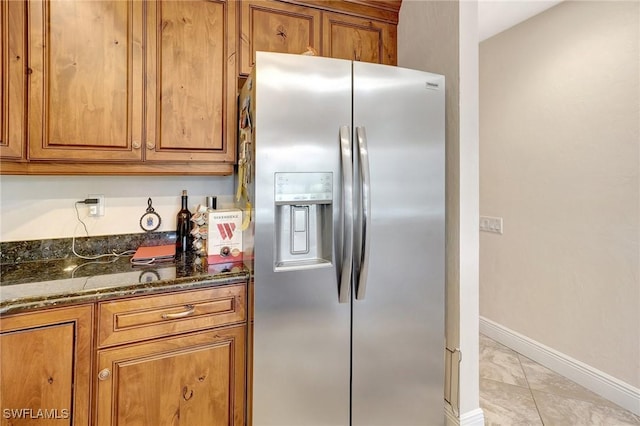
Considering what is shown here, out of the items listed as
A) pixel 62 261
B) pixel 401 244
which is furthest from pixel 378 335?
pixel 62 261

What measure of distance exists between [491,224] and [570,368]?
1.15 meters

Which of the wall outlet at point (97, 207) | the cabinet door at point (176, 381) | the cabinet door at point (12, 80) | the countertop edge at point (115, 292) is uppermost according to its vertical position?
the cabinet door at point (12, 80)

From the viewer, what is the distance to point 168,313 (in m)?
1.30

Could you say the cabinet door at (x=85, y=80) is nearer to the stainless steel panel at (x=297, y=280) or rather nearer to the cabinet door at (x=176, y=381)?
the stainless steel panel at (x=297, y=280)

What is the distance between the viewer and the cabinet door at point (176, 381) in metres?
1.22

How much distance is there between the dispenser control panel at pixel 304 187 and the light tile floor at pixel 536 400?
62.3 inches

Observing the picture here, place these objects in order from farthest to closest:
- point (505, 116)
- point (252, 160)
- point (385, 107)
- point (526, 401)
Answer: point (505, 116)
point (526, 401)
point (385, 107)
point (252, 160)

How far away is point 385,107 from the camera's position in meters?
1.50

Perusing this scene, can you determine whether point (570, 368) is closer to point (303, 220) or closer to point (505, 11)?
point (303, 220)

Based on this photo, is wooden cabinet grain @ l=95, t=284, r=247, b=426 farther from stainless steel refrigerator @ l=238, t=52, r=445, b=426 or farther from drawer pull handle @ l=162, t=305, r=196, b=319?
stainless steel refrigerator @ l=238, t=52, r=445, b=426

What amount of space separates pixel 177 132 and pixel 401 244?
118 cm

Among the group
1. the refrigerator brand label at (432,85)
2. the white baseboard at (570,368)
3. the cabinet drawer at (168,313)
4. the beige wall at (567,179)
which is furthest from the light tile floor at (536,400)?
the refrigerator brand label at (432,85)

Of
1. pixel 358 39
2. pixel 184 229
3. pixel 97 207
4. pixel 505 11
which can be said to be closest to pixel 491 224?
pixel 505 11

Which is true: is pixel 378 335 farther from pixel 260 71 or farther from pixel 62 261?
pixel 62 261
